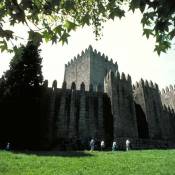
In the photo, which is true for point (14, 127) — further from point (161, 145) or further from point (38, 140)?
point (161, 145)

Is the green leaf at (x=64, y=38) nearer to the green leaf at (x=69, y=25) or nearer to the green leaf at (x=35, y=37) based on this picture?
the green leaf at (x=69, y=25)

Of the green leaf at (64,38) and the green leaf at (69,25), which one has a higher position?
the green leaf at (69,25)

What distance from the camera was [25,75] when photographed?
3122 centimetres

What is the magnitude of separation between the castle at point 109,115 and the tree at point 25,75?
3.08 meters

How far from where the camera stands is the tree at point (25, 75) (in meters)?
29.8

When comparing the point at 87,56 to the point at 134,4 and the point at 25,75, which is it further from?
the point at 134,4

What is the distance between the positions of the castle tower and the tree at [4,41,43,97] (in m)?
20.2

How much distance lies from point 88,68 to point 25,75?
77.7 ft

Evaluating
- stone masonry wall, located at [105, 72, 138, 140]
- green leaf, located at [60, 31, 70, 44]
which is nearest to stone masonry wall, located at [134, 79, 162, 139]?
stone masonry wall, located at [105, 72, 138, 140]

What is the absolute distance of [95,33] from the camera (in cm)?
977

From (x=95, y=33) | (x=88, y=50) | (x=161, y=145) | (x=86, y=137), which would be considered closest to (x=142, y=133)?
(x=161, y=145)

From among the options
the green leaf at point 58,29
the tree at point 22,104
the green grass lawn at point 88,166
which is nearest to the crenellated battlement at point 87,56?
the tree at point 22,104

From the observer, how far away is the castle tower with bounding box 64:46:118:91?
53.5 metres

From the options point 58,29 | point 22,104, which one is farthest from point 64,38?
point 22,104
